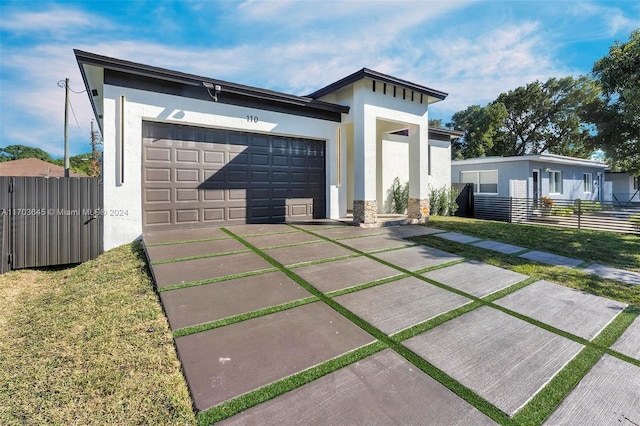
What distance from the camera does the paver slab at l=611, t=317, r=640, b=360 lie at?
8.65 feet

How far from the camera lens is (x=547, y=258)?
5.80 metres

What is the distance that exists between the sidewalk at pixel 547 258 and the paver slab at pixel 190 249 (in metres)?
5.27

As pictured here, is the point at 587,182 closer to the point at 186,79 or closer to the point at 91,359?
the point at 186,79

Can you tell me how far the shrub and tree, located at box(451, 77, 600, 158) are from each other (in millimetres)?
18489

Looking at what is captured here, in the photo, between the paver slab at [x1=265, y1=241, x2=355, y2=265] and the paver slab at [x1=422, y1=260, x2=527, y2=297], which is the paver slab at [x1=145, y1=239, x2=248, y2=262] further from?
the paver slab at [x1=422, y1=260, x2=527, y2=297]

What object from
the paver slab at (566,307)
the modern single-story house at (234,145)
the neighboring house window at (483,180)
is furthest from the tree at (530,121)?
the paver slab at (566,307)

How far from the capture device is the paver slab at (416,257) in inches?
198

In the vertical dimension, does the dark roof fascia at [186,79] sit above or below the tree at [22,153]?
below

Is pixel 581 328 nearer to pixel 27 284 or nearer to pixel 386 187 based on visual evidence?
pixel 27 284

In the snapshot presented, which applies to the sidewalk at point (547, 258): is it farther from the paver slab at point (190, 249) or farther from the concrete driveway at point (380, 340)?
the paver slab at point (190, 249)

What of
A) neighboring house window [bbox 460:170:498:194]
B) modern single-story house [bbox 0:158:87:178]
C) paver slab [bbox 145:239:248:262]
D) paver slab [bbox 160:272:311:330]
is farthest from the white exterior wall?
modern single-story house [bbox 0:158:87:178]

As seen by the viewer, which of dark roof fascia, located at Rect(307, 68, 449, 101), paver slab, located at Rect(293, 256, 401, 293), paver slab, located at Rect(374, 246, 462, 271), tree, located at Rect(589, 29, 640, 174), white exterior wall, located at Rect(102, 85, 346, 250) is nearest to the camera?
paver slab, located at Rect(293, 256, 401, 293)

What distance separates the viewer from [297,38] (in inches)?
363

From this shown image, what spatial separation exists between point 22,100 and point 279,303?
73.9 feet
